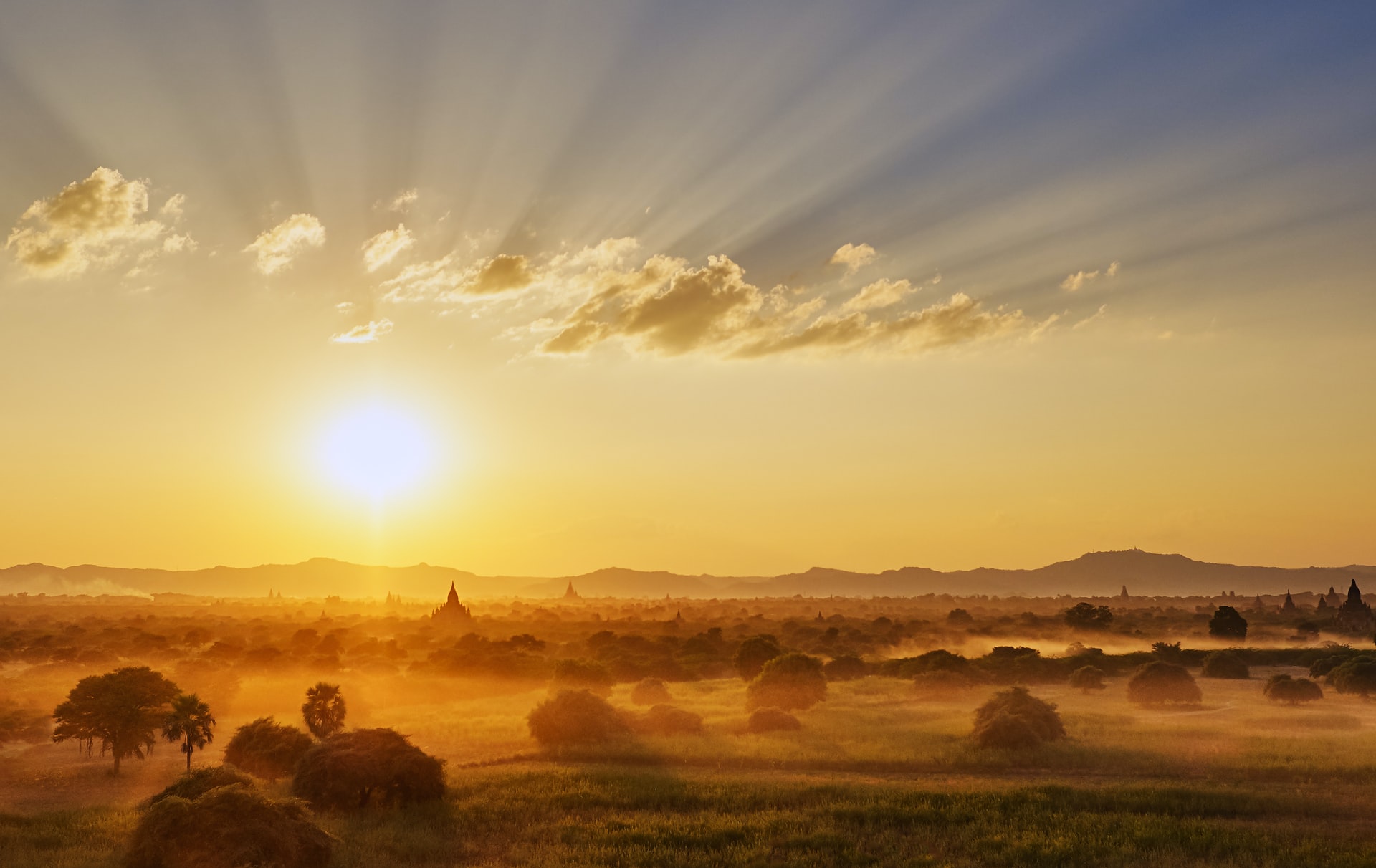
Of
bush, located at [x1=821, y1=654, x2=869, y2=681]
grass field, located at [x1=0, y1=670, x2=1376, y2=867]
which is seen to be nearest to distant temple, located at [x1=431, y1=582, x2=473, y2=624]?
bush, located at [x1=821, y1=654, x2=869, y2=681]

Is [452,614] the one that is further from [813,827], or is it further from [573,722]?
[813,827]

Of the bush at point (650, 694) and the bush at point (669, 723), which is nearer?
the bush at point (669, 723)

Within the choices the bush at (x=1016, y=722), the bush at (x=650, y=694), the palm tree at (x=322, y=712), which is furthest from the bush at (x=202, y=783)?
the bush at (x=650, y=694)

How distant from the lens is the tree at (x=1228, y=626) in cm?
10419

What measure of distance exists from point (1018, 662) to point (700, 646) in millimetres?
30585

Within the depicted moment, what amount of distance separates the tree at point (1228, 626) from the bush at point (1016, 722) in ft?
263

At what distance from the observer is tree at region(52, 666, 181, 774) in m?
37.5

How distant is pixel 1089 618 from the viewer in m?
122

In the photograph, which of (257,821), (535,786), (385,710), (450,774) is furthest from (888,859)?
(385,710)

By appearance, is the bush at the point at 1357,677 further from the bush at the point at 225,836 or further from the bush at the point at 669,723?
the bush at the point at 225,836

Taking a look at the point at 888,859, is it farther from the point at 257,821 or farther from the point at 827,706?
the point at 827,706

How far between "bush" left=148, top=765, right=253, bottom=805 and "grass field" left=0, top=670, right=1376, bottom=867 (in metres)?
1.68

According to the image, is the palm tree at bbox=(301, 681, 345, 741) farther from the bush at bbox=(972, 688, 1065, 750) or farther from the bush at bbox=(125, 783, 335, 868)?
the bush at bbox=(972, 688, 1065, 750)

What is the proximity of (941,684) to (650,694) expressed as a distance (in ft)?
67.9
